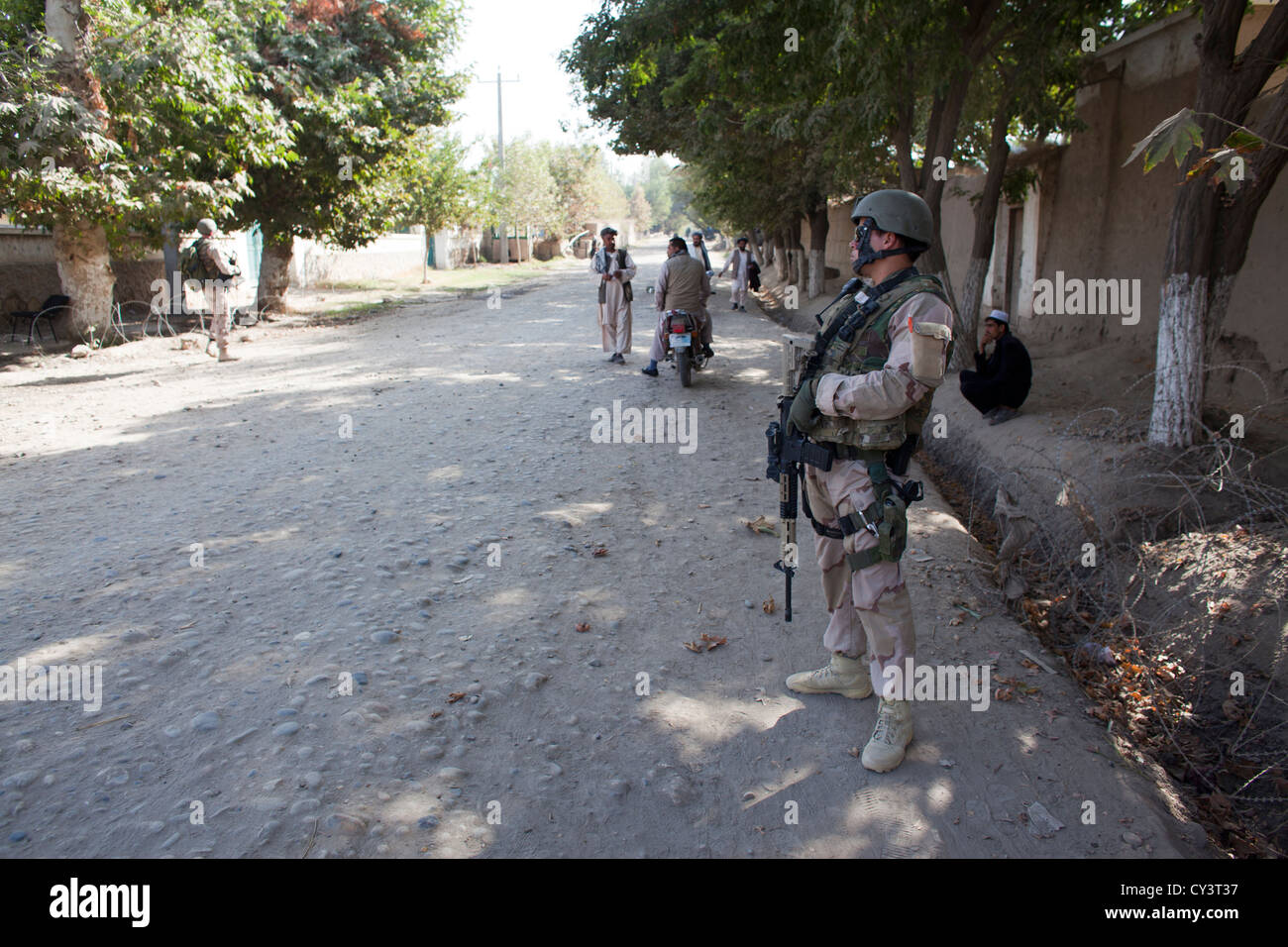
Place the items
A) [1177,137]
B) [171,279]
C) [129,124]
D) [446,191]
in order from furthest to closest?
[446,191] < [171,279] < [129,124] < [1177,137]

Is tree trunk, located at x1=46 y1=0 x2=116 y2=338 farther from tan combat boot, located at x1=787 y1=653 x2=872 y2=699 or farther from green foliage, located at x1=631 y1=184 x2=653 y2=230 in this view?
green foliage, located at x1=631 y1=184 x2=653 y2=230

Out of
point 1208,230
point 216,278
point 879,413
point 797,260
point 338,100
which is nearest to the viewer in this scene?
point 879,413

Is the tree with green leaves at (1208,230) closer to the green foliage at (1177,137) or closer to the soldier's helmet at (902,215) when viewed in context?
the green foliage at (1177,137)

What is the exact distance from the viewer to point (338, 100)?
14.9 m

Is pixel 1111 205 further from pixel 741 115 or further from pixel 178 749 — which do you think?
pixel 178 749

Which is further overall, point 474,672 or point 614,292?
point 614,292

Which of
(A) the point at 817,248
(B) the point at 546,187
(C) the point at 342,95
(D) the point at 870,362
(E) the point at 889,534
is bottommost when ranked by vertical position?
(E) the point at 889,534

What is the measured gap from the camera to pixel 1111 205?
10.1 metres

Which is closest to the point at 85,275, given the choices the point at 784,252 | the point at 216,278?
the point at 216,278

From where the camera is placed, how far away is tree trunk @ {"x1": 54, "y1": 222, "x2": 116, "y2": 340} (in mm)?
12281

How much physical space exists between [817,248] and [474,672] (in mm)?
18502

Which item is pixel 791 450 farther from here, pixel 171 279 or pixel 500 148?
pixel 500 148

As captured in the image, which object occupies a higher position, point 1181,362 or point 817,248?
point 817,248
